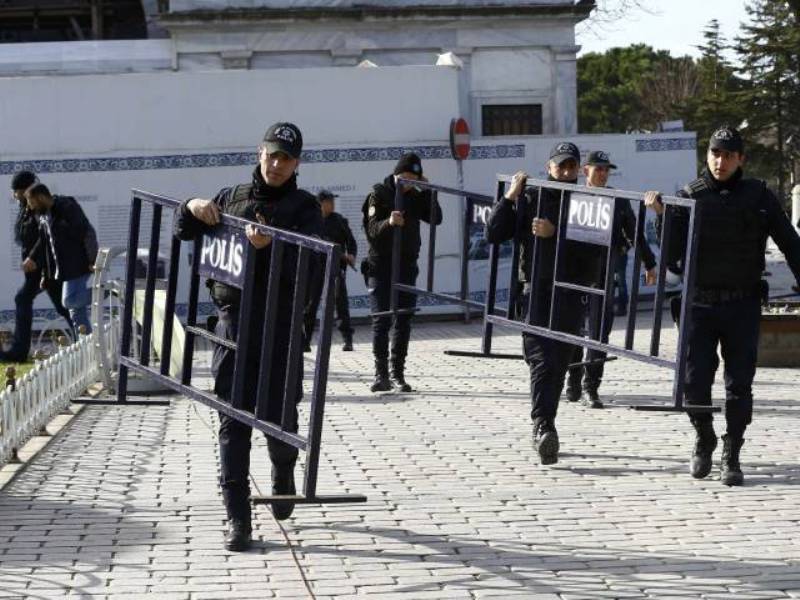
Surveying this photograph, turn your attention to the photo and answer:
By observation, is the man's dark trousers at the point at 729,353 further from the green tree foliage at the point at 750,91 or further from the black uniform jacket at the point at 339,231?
the green tree foliage at the point at 750,91

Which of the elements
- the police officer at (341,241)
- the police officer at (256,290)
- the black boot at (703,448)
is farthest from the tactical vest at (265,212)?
the police officer at (341,241)

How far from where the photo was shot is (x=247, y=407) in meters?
7.90

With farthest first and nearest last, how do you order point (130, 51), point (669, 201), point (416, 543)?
point (130, 51)
point (669, 201)
point (416, 543)

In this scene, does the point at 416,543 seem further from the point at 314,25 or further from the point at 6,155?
the point at 314,25

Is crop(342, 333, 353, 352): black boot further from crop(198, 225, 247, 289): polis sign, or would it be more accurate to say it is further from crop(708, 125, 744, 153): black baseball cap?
crop(198, 225, 247, 289): polis sign

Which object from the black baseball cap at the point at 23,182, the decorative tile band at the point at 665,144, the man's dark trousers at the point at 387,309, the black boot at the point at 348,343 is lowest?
the black boot at the point at 348,343

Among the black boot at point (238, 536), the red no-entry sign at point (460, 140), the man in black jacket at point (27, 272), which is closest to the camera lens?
the black boot at point (238, 536)

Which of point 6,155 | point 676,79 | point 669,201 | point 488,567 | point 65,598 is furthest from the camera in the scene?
point 676,79

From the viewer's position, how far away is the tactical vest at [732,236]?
30.6ft

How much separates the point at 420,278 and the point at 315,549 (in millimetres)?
14395

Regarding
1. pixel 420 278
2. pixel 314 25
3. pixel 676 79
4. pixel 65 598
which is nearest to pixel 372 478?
pixel 65 598

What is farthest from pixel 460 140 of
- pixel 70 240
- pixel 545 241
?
pixel 545 241

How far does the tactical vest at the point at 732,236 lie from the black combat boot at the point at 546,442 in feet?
4.26

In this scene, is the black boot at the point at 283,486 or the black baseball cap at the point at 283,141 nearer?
the black baseball cap at the point at 283,141
